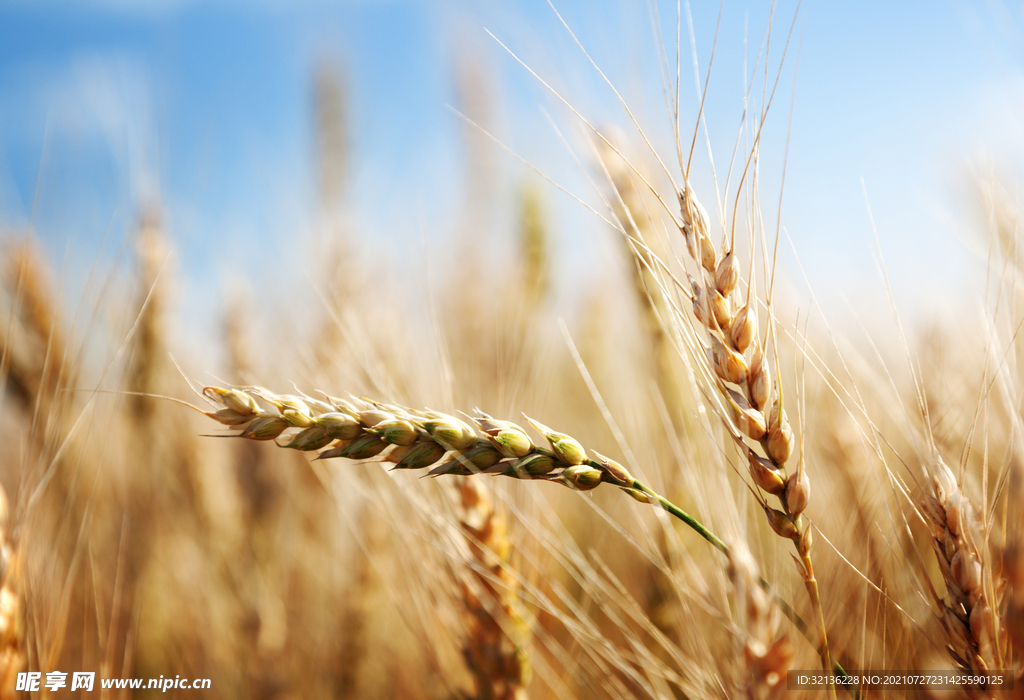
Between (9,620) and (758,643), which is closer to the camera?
(758,643)

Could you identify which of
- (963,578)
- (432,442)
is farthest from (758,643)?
(432,442)

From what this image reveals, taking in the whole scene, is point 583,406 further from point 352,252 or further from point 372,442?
point 372,442

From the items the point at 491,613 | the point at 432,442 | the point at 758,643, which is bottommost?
the point at 491,613

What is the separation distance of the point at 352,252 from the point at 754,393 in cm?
211

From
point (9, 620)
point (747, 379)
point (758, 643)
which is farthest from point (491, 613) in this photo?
point (9, 620)

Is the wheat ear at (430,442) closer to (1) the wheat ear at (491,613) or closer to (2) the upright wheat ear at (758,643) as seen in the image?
(2) the upright wheat ear at (758,643)

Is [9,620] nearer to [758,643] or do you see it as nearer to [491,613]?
[491,613]

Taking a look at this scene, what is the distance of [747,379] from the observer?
57cm

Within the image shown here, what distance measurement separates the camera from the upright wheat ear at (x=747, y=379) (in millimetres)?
534

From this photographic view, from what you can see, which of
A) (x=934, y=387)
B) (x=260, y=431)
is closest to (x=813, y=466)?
(x=934, y=387)

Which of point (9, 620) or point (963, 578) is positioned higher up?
point (963, 578)

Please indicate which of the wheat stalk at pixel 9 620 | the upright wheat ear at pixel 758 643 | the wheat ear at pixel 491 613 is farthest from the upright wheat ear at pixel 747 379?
the wheat stalk at pixel 9 620

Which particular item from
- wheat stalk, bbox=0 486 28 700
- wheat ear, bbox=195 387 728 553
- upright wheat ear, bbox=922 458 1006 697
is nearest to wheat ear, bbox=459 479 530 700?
wheat ear, bbox=195 387 728 553

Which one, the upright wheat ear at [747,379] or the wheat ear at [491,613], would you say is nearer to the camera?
the upright wheat ear at [747,379]
